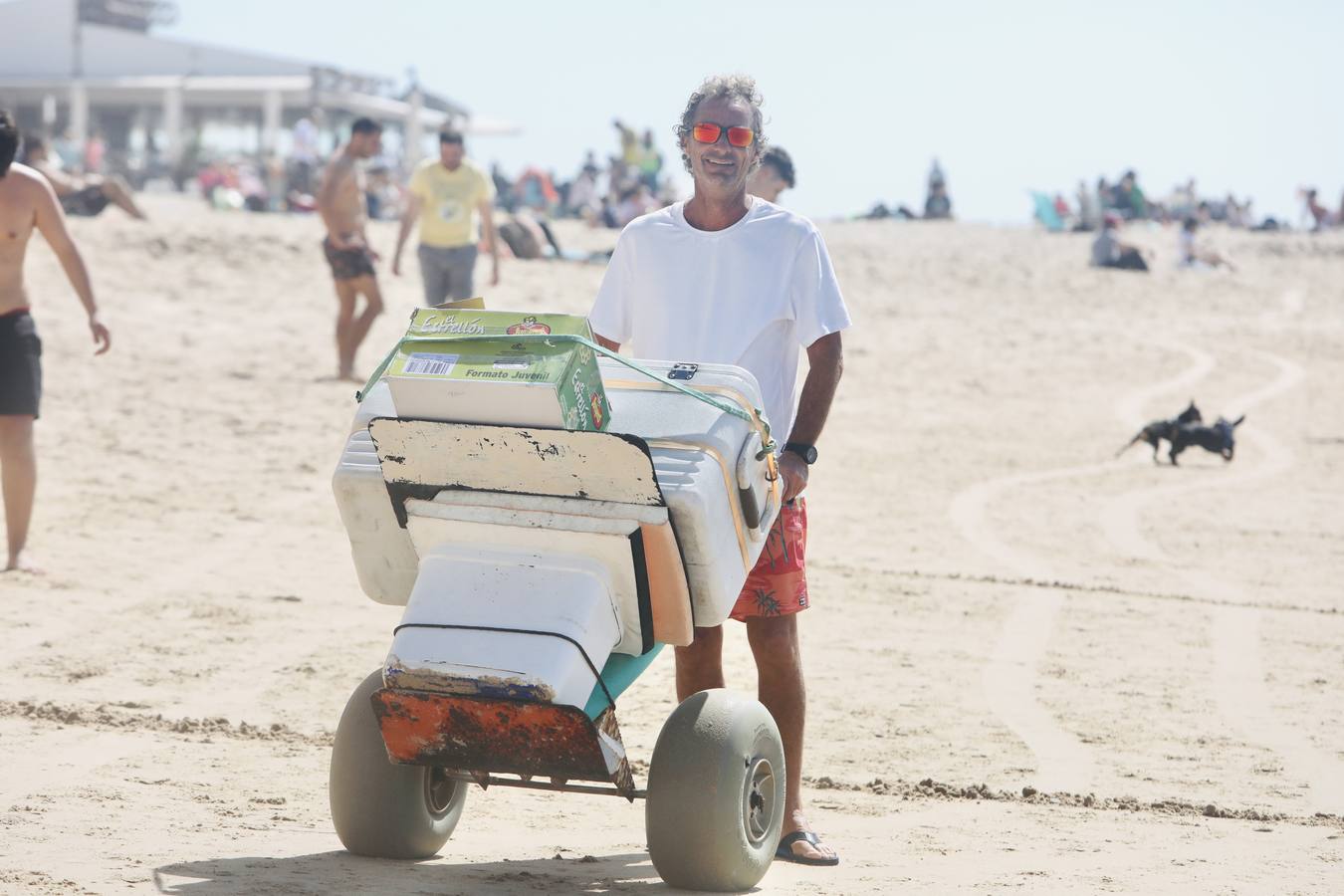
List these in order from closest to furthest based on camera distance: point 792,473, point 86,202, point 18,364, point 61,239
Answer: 1. point 792,473
2. point 18,364
3. point 61,239
4. point 86,202

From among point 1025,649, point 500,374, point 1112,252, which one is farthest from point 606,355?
point 1112,252

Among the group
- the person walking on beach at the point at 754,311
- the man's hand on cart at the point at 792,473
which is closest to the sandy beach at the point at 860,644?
the person walking on beach at the point at 754,311

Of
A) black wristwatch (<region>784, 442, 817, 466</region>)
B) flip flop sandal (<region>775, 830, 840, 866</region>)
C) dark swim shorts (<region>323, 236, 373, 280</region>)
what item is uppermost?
black wristwatch (<region>784, 442, 817, 466</region>)

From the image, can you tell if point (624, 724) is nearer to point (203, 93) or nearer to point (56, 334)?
point (56, 334)

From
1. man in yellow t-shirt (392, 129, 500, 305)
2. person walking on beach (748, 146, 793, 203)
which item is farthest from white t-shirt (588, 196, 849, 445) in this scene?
man in yellow t-shirt (392, 129, 500, 305)

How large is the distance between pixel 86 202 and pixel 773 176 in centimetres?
1237

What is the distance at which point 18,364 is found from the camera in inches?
237

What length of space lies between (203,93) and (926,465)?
1111 inches

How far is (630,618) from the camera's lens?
3.24 metres

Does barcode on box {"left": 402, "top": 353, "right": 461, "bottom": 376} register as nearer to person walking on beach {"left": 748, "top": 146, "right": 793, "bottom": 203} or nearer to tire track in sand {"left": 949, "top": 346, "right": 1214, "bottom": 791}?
tire track in sand {"left": 949, "top": 346, "right": 1214, "bottom": 791}

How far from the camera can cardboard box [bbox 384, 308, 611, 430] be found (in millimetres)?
3055

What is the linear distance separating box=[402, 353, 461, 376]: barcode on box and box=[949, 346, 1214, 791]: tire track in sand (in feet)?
7.48

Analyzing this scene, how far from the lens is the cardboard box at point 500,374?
3.05 metres

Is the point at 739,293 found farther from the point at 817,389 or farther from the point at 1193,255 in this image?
the point at 1193,255
